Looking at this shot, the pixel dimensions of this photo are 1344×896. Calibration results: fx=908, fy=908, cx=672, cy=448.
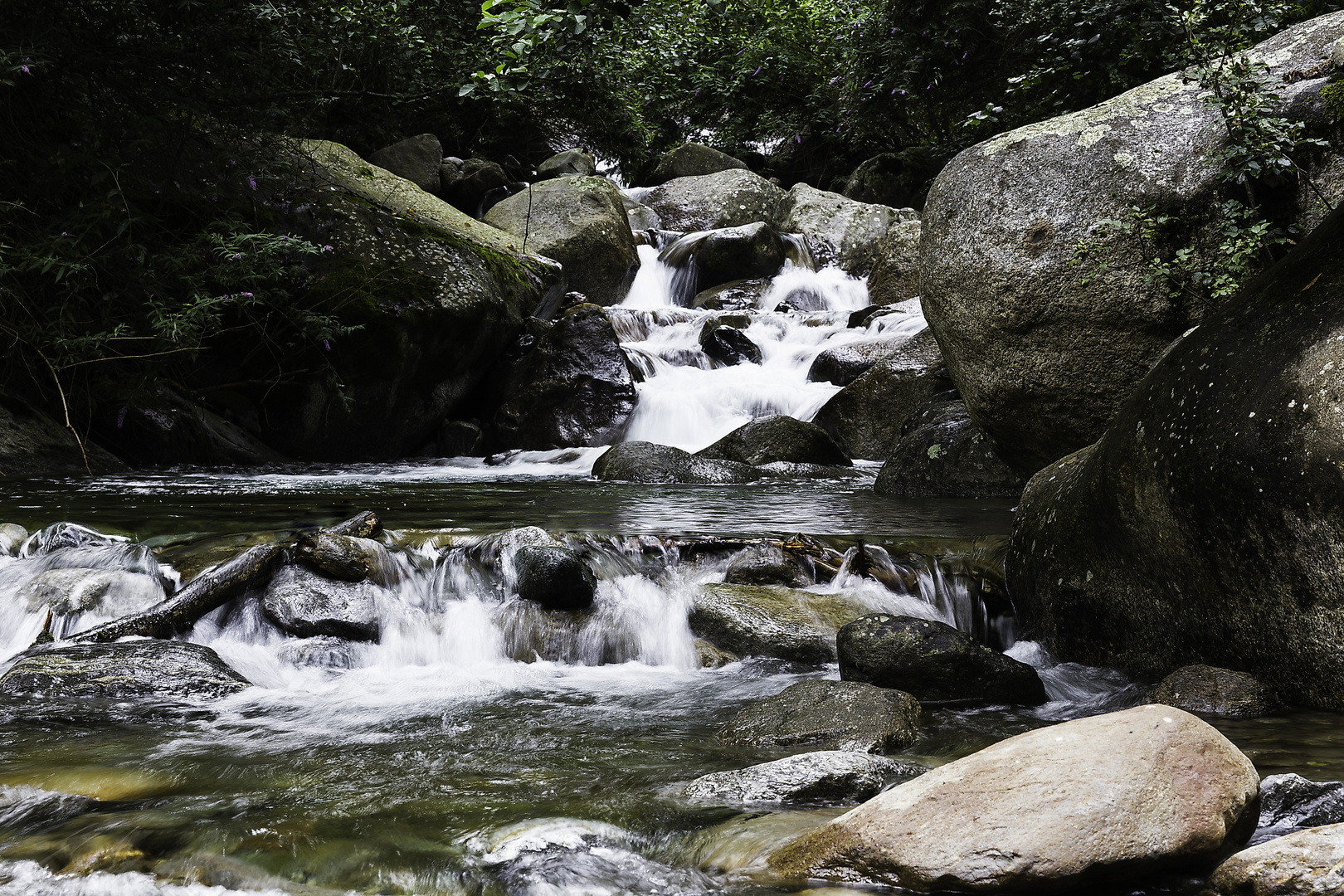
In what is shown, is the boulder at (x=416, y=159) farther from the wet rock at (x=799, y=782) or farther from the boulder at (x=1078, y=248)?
the wet rock at (x=799, y=782)

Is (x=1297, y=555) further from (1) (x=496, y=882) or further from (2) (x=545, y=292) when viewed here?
(2) (x=545, y=292)

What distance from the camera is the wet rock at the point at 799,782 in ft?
8.48

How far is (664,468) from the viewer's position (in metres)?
9.25

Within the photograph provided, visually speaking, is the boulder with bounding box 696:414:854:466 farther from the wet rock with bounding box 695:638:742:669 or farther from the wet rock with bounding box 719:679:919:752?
the wet rock with bounding box 719:679:919:752

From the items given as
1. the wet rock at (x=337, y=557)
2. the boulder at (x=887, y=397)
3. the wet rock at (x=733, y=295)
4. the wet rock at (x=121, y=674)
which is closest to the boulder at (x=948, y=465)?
the boulder at (x=887, y=397)

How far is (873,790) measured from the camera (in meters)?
2.62

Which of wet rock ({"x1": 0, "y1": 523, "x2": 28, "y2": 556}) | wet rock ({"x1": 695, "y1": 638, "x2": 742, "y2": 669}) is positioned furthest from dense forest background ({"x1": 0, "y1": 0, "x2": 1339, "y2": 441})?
wet rock ({"x1": 695, "y1": 638, "x2": 742, "y2": 669})

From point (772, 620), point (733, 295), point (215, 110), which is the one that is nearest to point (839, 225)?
point (733, 295)

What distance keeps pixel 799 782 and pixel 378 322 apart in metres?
8.32

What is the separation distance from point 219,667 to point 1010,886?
3.27 m

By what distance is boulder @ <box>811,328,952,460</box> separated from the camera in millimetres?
10062

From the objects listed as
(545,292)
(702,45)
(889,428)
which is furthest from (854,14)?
(889,428)

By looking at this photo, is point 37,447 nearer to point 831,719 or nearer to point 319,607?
point 319,607

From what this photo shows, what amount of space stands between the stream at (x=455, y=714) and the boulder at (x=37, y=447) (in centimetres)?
79
